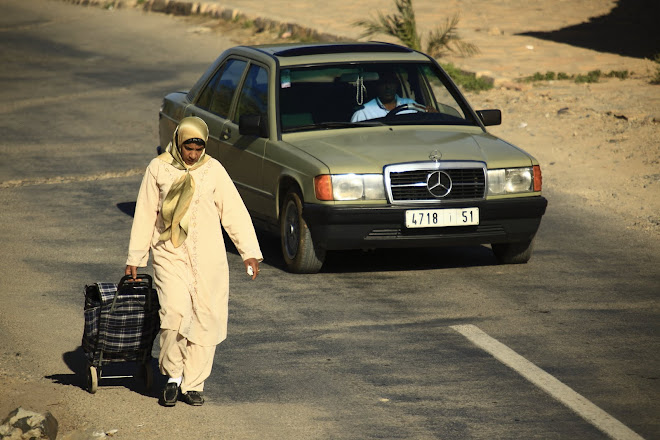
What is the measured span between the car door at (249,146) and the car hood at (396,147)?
41 centimetres

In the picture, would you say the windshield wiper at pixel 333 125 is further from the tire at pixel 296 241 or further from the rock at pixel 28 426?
→ the rock at pixel 28 426

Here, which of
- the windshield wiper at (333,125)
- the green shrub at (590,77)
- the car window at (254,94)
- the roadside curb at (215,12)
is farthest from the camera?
the roadside curb at (215,12)

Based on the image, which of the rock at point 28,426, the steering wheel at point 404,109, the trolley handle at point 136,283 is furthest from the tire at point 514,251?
the rock at point 28,426

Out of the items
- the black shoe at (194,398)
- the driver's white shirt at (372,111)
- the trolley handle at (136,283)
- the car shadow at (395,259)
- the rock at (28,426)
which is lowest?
the car shadow at (395,259)

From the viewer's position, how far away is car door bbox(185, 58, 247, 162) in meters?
10.6

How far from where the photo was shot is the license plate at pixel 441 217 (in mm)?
8719

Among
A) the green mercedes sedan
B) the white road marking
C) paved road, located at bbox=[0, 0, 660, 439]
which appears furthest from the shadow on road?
the green mercedes sedan

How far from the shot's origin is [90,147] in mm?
15703

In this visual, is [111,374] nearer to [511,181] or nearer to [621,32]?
[511,181]

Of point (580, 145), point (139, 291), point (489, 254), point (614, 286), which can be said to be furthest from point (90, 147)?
point (139, 291)

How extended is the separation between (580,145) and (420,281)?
662cm

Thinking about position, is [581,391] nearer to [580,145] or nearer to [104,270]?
[104,270]

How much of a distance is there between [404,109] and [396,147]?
1.01m

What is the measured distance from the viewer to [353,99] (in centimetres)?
999
